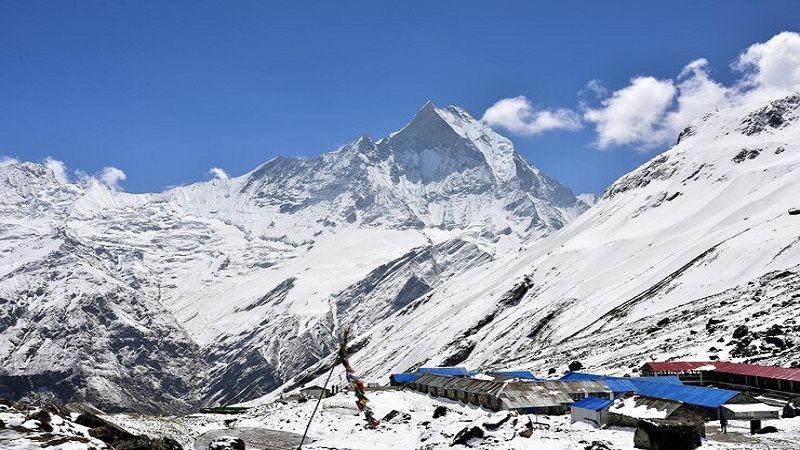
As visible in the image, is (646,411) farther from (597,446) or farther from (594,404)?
(597,446)

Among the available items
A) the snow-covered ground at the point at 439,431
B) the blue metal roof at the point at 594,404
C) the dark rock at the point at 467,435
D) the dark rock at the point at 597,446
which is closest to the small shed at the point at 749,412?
the snow-covered ground at the point at 439,431

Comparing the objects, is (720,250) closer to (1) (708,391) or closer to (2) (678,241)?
(2) (678,241)

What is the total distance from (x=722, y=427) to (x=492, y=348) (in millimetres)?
104586

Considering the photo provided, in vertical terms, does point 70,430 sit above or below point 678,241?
below

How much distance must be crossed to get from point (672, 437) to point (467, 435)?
370 inches

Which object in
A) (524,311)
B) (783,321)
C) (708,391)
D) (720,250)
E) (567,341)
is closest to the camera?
(708,391)

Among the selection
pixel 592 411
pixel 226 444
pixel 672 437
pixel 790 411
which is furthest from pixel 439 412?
pixel 790 411

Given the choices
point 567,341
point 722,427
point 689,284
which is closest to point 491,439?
point 722,427

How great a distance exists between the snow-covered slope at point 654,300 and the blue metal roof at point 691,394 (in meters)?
20.7

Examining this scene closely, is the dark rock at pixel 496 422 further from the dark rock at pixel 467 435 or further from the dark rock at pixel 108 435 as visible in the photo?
the dark rock at pixel 108 435

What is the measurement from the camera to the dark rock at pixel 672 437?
99.9ft

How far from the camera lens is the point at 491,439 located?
102 feet

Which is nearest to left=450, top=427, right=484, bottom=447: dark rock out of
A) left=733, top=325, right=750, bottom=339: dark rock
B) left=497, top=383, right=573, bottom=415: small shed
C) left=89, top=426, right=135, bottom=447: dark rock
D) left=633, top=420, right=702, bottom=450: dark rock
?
left=633, top=420, right=702, bottom=450: dark rock

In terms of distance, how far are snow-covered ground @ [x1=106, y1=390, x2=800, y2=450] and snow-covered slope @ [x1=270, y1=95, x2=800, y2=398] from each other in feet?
109
